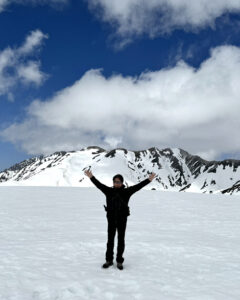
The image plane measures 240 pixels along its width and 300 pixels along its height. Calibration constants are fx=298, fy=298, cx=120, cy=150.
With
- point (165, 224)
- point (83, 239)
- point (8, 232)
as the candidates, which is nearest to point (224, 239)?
point (165, 224)

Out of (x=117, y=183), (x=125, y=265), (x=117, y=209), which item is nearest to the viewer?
(x=117, y=209)

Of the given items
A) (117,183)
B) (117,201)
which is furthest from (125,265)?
(117,183)

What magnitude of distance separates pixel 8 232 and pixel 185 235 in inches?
338

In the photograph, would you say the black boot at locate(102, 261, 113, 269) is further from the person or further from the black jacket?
the black jacket

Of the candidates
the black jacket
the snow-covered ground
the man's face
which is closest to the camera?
the snow-covered ground

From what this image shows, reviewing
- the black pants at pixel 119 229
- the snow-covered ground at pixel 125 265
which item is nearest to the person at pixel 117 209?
the black pants at pixel 119 229

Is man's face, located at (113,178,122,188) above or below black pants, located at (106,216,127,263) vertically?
above

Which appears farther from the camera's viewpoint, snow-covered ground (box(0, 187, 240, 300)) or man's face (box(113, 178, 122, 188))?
man's face (box(113, 178, 122, 188))

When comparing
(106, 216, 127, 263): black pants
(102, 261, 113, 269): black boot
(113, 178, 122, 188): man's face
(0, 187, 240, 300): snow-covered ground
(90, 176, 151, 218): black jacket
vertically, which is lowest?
(0, 187, 240, 300): snow-covered ground

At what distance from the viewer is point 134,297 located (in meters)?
6.29

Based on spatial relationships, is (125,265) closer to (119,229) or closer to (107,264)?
(107,264)

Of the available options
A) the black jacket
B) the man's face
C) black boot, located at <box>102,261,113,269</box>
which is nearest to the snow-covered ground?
black boot, located at <box>102,261,113,269</box>

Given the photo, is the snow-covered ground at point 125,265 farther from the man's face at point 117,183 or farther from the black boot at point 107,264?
the man's face at point 117,183

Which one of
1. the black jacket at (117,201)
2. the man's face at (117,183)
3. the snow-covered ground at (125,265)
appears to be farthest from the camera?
the man's face at (117,183)
